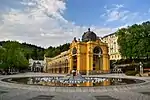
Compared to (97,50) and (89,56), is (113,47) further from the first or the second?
(89,56)

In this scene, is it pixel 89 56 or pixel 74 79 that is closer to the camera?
pixel 74 79

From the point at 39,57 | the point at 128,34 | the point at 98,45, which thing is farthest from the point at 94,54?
the point at 39,57

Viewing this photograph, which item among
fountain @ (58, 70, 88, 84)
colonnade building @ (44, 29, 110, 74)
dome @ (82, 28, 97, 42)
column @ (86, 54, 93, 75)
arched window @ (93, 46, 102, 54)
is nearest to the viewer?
fountain @ (58, 70, 88, 84)

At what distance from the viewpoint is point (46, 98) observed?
44.2 feet

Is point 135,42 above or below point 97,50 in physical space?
above

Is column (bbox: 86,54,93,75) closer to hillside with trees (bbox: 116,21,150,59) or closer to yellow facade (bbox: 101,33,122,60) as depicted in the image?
hillside with trees (bbox: 116,21,150,59)

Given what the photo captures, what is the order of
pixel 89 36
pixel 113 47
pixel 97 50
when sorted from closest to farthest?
pixel 97 50 < pixel 89 36 < pixel 113 47

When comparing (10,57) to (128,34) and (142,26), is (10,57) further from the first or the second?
(142,26)

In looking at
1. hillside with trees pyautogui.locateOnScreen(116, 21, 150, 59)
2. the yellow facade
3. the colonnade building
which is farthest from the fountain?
the yellow facade

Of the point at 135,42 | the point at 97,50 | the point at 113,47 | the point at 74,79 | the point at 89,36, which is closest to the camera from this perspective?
the point at 74,79

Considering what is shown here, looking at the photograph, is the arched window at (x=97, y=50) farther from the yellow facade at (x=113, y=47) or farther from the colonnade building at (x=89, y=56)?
the yellow facade at (x=113, y=47)

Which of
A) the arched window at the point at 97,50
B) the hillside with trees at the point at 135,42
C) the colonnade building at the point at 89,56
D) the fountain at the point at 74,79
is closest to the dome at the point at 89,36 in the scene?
the colonnade building at the point at 89,56

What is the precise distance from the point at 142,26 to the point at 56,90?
5690 cm

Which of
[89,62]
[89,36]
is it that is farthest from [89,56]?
[89,36]
